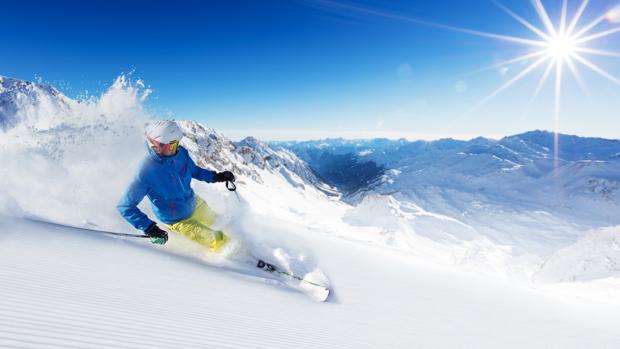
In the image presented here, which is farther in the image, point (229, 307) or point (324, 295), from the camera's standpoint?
point (324, 295)

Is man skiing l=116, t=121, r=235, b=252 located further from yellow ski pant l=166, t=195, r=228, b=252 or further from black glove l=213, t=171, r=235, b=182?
black glove l=213, t=171, r=235, b=182

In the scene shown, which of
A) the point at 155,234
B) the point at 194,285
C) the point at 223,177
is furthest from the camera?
the point at 223,177

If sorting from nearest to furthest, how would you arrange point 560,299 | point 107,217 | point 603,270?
point 107,217, point 560,299, point 603,270

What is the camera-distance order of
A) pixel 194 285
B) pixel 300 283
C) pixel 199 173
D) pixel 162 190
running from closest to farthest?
pixel 194 285, pixel 162 190, pixel 300 283, pixel 199 173

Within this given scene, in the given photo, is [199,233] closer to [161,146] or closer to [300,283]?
[161,146]

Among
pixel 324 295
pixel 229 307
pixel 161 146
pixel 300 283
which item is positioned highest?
pixel 161 146

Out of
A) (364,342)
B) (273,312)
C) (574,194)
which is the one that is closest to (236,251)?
(273,312)

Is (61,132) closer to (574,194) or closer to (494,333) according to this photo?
(494,333)

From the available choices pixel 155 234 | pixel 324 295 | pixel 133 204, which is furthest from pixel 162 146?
pixel 324 295

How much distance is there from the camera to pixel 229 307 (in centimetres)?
496

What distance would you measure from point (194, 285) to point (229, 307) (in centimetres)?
80

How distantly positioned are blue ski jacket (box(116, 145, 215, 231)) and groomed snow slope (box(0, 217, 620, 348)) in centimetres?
71

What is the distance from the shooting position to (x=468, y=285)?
29.1ft

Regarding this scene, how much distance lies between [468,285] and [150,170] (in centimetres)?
817
